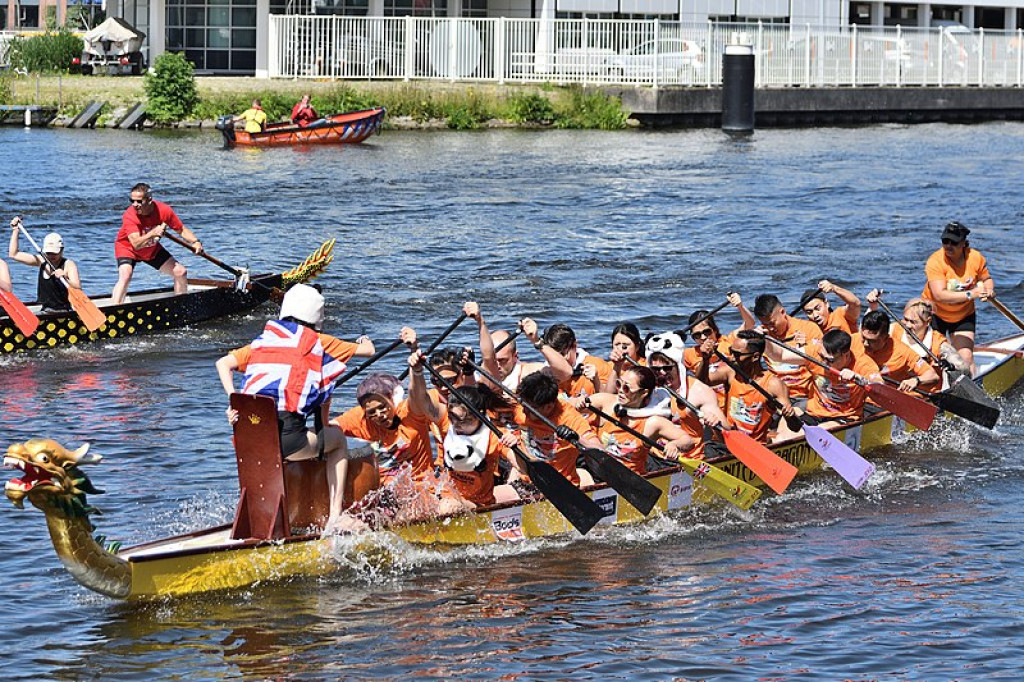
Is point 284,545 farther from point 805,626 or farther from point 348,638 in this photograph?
point 805,626

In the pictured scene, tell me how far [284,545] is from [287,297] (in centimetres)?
165

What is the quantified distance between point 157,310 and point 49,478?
10.3 metres

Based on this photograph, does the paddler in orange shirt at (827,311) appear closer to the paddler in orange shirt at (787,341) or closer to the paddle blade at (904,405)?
the paddler in orange shirt at (787,341)

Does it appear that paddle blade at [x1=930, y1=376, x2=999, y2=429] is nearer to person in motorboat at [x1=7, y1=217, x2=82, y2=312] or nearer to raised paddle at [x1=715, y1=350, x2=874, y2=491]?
raised paddle at [x1=715, y1=350, x2=874, y2=491]

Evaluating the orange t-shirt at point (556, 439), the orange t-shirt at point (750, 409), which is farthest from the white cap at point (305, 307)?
the orange t-shirt at point (750, 409)

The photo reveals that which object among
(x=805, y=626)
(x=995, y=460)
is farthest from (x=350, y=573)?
(x=995, y=460)

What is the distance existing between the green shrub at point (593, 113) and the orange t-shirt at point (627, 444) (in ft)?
110

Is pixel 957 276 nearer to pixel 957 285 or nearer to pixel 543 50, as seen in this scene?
pixel 957 285

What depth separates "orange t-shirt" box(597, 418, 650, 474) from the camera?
11945 mm

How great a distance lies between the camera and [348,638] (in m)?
10.1

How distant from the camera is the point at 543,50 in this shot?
46.4 m

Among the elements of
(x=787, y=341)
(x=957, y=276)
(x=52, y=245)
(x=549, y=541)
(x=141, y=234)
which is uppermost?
(x=141, y=234)

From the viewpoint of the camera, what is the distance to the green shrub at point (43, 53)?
46.7 metres

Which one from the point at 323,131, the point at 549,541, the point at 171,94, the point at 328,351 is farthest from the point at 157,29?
the point at 328,351
